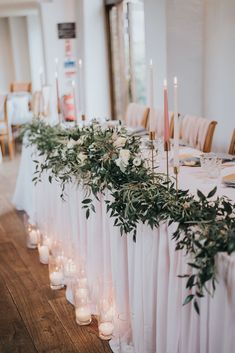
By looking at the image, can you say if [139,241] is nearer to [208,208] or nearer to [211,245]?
[208,208]

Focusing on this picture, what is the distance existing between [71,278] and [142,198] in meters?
1.24

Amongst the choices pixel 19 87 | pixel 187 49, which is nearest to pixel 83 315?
pixel 187 49

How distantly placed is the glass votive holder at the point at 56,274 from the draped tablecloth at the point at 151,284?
13cm

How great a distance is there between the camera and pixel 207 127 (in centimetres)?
363

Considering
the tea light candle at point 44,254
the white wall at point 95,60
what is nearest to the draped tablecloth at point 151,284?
the tea light candle at point 44,254

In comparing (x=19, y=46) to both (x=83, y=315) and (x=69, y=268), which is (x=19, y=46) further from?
(x=83, y=315)

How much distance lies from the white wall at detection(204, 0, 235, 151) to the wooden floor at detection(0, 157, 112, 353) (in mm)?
2280

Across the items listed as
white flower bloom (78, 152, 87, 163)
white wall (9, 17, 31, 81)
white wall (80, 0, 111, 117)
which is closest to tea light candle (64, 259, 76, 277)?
white flower bloom (78, 152, 87, 163)

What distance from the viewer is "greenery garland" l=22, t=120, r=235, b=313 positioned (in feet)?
4.83

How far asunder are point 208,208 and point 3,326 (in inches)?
61.0

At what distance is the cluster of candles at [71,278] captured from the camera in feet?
7.84

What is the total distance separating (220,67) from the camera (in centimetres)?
443

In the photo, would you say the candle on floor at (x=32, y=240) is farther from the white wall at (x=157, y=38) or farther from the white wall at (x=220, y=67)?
the white wall at (x=157, y=38)

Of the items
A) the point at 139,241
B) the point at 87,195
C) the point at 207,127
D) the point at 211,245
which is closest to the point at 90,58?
the point at 207,127
